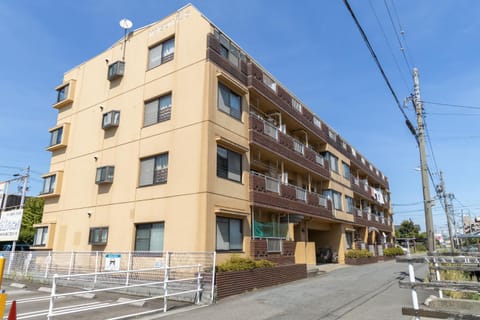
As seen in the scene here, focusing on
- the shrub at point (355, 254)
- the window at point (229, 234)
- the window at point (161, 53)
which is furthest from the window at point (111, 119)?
the shrub at point (355, 254)

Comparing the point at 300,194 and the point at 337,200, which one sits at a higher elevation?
the point at 337,200

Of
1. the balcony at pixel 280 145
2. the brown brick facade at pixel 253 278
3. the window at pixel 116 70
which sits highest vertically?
the window at pixel 116 70

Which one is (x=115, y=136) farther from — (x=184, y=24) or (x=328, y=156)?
(x=328, y=156)

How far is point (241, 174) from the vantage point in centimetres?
1572

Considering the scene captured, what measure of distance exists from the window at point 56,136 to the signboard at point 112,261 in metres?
9.75

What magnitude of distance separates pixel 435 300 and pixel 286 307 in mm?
3808

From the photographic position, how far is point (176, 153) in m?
14.3

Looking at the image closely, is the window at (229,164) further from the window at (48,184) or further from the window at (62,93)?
the window at (62,93)

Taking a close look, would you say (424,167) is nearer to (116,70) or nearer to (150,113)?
(150,113)

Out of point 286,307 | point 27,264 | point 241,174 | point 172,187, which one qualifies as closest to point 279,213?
point 241,174

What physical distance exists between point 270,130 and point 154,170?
6.82 meters

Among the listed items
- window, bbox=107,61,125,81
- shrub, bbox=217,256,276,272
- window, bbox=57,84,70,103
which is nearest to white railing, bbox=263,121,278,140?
shrub, bbox=217,256,276,272

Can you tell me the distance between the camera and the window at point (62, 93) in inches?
836

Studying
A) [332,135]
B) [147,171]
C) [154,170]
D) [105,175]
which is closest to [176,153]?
[154,170]
